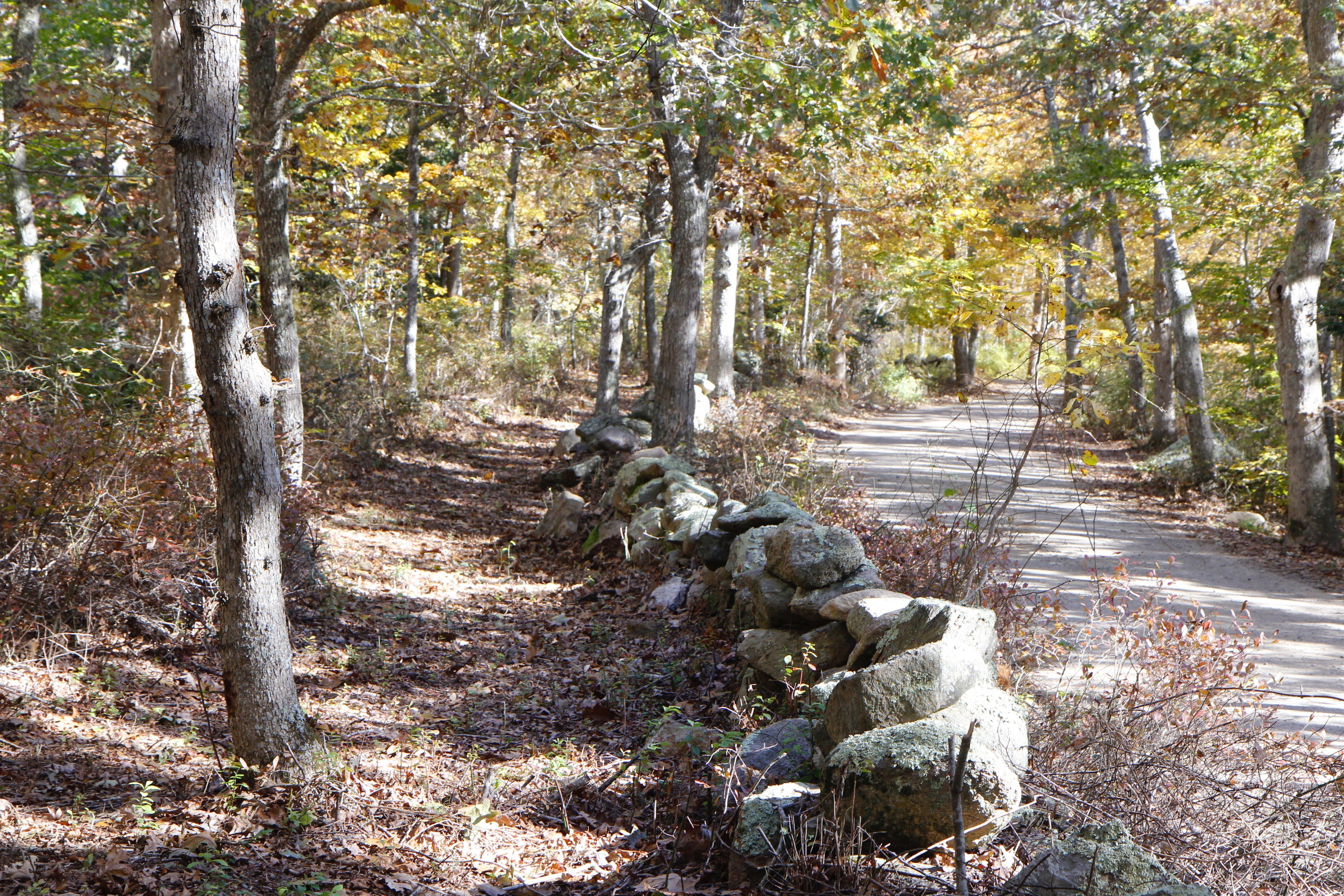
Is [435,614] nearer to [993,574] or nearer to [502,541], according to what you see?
[502,541]

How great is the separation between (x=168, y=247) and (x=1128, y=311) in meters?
15.9

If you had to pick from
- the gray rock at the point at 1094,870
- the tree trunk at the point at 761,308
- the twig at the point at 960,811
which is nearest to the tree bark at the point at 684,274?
the gray rock at the point at 1094,870

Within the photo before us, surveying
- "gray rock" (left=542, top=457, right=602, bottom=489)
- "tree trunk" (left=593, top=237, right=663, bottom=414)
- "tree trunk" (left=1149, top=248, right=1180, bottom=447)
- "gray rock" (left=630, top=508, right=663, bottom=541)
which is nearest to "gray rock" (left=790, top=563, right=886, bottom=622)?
"gray rock" (left=630, top=508, right=663, bottom=541)

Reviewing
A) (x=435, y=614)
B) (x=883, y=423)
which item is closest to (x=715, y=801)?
(x=435, y=614)

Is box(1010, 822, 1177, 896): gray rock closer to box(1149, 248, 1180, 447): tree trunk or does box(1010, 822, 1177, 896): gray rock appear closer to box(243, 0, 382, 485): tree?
box(243, 0, 382, 485): tree

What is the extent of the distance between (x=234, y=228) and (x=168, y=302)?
509cm

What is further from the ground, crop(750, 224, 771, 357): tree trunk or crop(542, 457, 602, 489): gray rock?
crop(750, 224, 771, 357): tree trunk

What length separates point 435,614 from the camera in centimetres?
766

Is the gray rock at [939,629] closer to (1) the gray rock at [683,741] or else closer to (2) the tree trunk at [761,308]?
(1) the gray rock at [683,741]

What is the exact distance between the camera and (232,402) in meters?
3.88

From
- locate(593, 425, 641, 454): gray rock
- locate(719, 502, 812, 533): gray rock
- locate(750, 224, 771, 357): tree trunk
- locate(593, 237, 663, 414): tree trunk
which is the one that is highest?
locate(750, 224, 771, 357): tree trunk

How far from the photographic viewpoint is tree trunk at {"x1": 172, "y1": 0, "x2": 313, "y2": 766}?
3.80 meters

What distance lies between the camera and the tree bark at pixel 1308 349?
32.9 ft

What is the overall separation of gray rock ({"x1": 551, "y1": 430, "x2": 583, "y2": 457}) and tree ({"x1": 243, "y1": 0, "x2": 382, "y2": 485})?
517 cm
